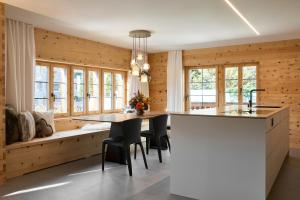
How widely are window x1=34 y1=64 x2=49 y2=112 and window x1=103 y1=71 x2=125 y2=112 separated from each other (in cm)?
165

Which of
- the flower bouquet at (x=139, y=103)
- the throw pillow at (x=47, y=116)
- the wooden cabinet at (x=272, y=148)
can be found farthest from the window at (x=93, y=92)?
the wooden cabinet at (x=272, y=148)

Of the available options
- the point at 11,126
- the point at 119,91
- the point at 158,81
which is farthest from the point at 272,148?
the point at 158,81

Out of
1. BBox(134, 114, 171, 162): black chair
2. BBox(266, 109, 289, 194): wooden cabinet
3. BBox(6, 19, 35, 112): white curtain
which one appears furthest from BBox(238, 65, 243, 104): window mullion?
BBox(6, 19, 35, 112): white curtain

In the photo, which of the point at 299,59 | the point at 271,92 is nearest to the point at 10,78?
the point at 271,92

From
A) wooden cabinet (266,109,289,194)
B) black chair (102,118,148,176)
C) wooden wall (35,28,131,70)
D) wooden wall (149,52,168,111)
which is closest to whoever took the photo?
wooden cabinet (266,109,289,194)

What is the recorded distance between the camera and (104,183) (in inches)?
144

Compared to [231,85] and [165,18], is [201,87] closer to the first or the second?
[231,85]

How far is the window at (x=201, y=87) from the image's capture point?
7051 mm

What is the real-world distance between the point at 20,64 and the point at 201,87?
14.6 ft

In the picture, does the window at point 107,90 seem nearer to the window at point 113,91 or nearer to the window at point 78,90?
the window at point 113,91

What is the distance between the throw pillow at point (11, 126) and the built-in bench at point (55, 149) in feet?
0.42

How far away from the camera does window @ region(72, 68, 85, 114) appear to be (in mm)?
5922

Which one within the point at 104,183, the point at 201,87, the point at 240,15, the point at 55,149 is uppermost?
the point at 240,15

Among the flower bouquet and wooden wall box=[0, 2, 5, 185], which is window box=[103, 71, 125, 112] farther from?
wooden wall box=[0, 2, 5, 185]
